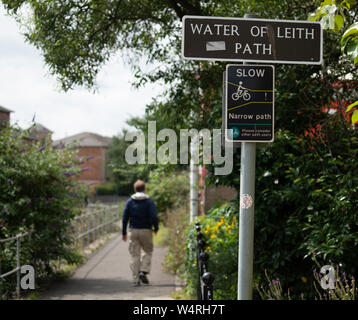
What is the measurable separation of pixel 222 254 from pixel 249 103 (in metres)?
3.61

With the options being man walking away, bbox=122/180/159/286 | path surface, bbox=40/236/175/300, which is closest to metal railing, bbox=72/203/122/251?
path surface, bbox=40/236/175/300

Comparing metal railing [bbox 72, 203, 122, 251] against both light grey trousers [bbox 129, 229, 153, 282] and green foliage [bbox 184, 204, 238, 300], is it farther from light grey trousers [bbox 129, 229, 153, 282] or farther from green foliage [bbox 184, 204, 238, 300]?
green foliage [bbox 184, 204, 238, 300]

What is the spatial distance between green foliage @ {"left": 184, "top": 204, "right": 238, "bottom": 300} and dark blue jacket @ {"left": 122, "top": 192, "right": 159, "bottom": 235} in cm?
210

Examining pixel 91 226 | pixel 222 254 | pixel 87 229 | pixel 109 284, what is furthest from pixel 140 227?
pixel 91 226

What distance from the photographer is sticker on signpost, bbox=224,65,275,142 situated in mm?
3268

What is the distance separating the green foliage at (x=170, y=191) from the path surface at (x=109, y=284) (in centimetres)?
553

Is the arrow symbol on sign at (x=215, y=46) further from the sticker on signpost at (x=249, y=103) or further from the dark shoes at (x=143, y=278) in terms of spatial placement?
the dark shoes at (x=143, y=278)

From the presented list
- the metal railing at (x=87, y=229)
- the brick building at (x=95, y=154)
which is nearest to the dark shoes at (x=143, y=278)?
the metal railing at (x=87, y=229)

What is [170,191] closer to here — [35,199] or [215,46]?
[35,199]

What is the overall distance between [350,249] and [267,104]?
2.15 m

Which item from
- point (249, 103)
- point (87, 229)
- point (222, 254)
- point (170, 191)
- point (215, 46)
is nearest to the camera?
point (249, 103)

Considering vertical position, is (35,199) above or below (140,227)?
above

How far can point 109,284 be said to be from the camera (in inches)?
368

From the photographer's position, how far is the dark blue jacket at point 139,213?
31.3ft
